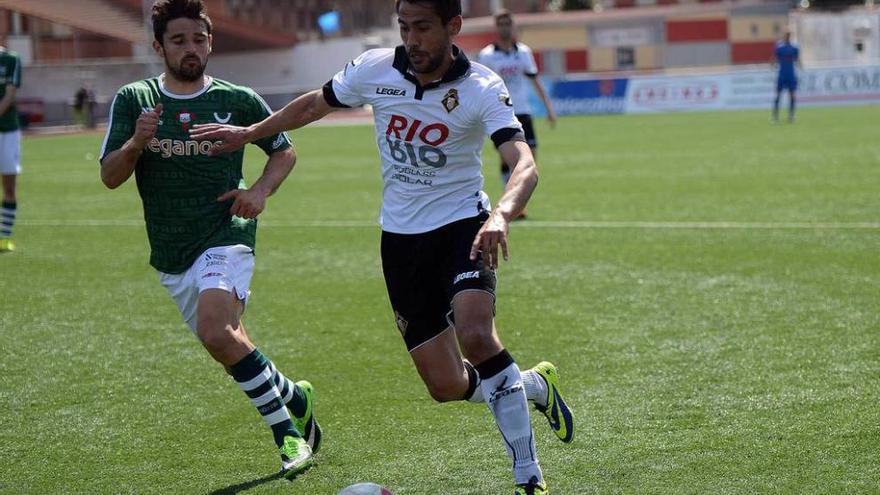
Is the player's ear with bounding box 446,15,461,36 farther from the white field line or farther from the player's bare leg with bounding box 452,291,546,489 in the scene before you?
the white field line

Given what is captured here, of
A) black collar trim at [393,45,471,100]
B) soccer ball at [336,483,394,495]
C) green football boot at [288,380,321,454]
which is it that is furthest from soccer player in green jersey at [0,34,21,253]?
soccer ball at [336,483,394,495]

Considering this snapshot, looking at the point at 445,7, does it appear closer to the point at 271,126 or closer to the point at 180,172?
the point at 271,126

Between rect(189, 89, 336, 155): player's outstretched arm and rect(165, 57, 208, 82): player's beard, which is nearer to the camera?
rect(189, 89, 336, 155): player's outstretched arm

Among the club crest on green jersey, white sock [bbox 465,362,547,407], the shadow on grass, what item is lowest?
the shadow on grass

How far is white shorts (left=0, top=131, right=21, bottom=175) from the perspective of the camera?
44.8 ft

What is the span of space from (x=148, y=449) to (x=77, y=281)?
19.4ft

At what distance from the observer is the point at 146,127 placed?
5566 millimetres

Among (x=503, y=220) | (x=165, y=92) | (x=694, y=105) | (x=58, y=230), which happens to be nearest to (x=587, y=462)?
(x=503, y=220)

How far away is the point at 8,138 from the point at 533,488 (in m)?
10.4

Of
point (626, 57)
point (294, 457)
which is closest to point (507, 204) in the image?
point (294, 457)

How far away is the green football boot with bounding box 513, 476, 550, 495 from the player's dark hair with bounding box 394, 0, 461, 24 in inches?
81.1

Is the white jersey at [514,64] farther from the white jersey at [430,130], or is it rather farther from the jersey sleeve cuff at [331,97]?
the white jersey at [430,130]

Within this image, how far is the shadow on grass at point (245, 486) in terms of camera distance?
549 centimetres

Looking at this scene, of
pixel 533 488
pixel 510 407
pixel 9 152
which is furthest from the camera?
pixel 9 152
